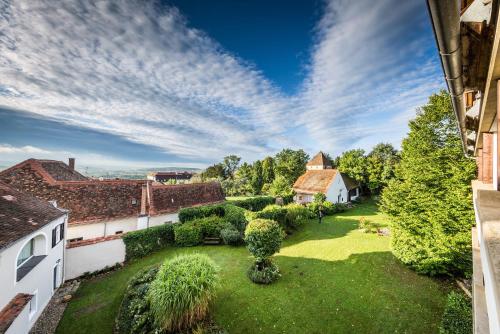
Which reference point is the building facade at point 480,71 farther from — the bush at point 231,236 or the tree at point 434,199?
the bush at point 231,236

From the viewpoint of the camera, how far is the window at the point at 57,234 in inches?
456

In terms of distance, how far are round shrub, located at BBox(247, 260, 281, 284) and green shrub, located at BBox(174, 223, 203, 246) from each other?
24.1 feet

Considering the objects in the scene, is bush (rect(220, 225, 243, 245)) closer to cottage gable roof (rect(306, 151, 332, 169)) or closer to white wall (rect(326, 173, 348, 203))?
white wall (rect(326, 173, 348, 203))

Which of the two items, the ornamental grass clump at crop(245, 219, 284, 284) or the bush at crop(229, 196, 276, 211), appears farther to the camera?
the bush at crop(229, 196, 276, 211)

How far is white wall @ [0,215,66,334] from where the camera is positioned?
7.35 m

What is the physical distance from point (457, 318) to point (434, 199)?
6556 millimetres

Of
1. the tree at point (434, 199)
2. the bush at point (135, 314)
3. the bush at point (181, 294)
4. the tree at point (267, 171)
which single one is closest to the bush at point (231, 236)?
Result: the bush at point (135, 314)

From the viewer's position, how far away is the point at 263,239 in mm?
11586

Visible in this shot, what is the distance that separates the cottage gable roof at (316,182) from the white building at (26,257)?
92.0 feet

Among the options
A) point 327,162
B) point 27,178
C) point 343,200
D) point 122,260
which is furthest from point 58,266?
point 327,162

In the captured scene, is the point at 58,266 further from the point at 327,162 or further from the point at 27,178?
the point at 327,162

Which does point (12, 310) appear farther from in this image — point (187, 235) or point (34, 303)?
point (187, 235)

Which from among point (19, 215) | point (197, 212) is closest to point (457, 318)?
point (19, 215)

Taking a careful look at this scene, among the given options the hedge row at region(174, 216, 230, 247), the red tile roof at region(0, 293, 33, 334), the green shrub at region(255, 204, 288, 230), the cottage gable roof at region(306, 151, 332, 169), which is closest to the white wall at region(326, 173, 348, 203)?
the green shrub at region(255, 204, 288, 230)
